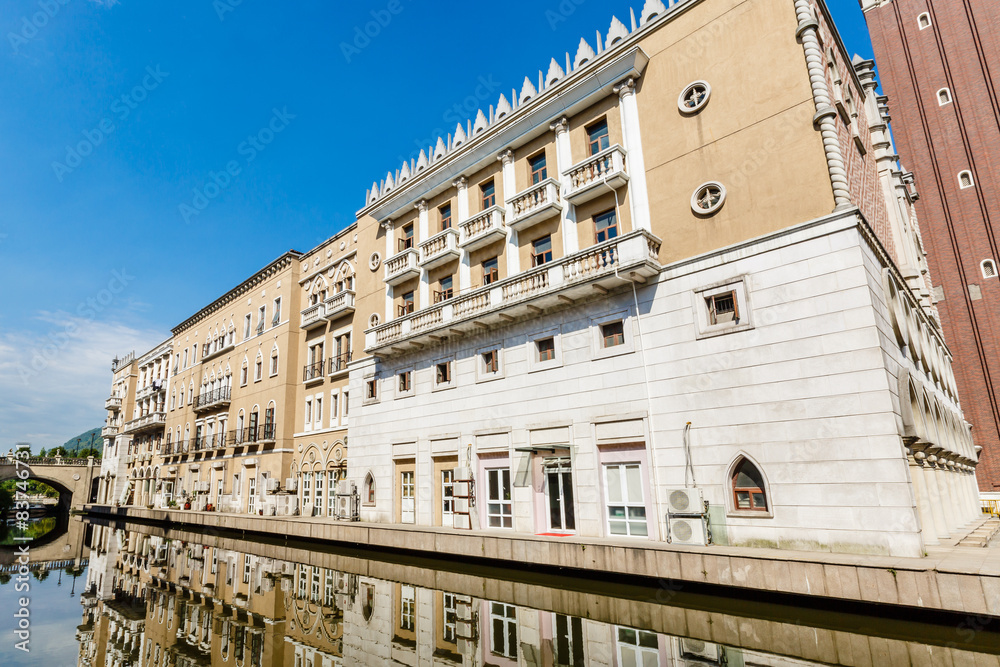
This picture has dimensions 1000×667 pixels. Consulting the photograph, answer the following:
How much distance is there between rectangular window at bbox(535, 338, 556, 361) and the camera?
19.0 metres

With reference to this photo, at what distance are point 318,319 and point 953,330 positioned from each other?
138 ft

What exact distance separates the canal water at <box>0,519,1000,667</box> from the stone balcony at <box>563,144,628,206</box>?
1221 centimetres

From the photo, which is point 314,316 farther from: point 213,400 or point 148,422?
point 148,422

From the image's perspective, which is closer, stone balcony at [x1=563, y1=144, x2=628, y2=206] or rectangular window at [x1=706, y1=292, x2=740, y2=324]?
rectangular window at [x1=706, y1=292, x2=740, y2=324]

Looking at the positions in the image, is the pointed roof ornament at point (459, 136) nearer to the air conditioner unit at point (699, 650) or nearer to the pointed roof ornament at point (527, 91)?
the pointed roof ornament at point (527, 91)

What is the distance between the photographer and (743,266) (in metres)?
14.8

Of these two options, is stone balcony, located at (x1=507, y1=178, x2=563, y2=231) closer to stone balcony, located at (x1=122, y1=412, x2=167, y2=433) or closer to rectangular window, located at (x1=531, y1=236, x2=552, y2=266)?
rectangular window, located at (x1=531, y1=236, x2=552, y2=266)

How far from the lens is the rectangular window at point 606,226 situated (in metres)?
18.3

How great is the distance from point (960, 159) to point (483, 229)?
37.7 meters

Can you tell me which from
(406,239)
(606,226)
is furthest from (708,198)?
(406,239)

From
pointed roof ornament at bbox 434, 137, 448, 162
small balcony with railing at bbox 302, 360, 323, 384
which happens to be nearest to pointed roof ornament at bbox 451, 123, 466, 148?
pointed roof ornament at bbox 434, 137, 448, 162

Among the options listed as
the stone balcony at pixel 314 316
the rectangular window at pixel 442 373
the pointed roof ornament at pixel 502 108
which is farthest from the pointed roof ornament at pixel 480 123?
the stone balcony at pixel 314 316

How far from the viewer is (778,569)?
11047 millimetres

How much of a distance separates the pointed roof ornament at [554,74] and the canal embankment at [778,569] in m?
16.8
